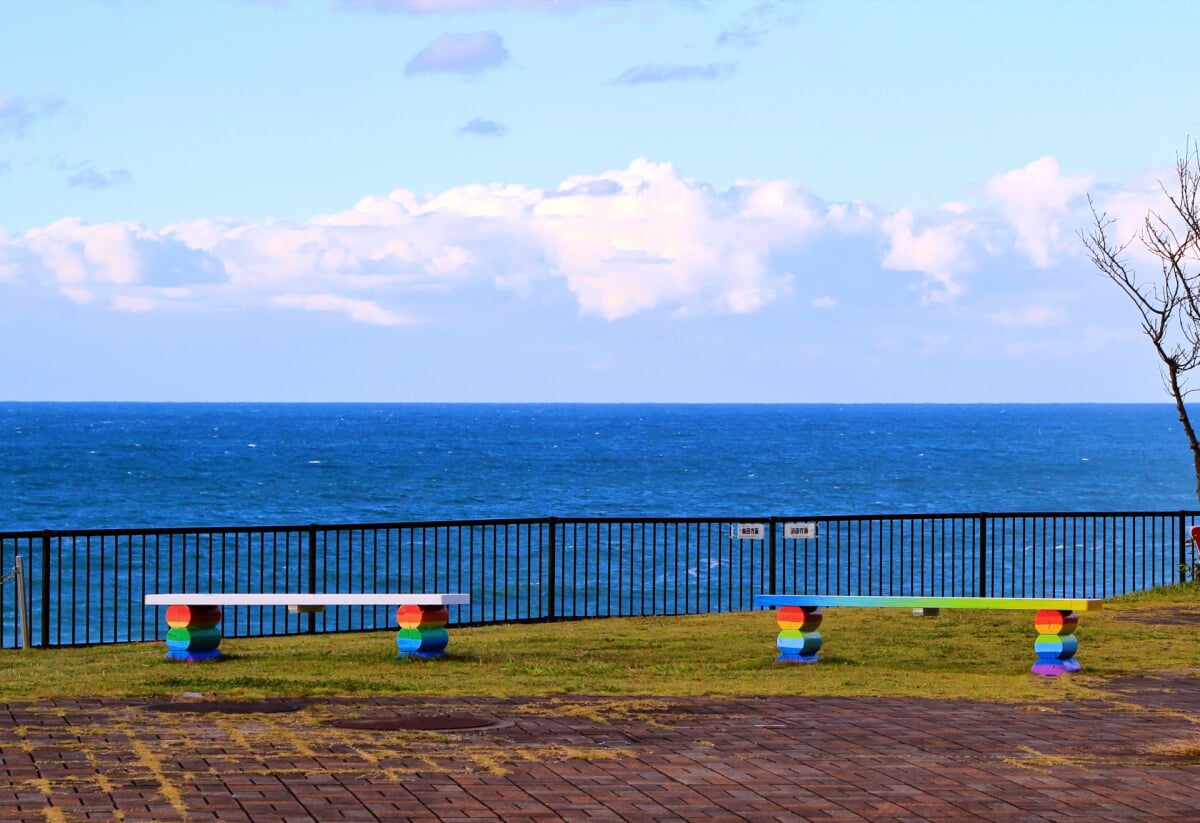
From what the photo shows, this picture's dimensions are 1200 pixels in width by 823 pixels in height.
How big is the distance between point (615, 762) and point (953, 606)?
5855 millimetres

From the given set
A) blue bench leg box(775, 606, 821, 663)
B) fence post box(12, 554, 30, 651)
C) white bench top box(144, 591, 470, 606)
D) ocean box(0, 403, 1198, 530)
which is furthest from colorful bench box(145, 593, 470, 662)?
ocean box(0, 403, 1198, 530)

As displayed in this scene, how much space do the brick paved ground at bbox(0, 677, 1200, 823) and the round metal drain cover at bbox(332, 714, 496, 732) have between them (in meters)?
0.09

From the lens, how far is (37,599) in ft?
125

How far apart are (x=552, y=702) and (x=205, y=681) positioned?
2753 mm

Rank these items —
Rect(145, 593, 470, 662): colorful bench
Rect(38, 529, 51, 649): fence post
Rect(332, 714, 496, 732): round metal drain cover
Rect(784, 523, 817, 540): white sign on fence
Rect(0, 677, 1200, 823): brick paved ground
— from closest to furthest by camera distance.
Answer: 1. Rect(0, 677, 1200, 823): brick paved ground
2. Rect(332, 714, 496, 732): round metal drain cover
3. Rect(145, 593, 470, 662): colorful bench
4. Rect(38, 529, 51, 649): fence post
5. Rect(784, 523, 817, 540): white sign on fence

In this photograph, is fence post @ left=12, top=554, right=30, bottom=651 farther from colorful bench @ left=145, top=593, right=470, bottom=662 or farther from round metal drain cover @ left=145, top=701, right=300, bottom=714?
round metal drain cover @ left=145, top=701, right=300, bottom=714

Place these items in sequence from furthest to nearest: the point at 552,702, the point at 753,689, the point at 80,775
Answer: the point at 753,689 < the point at 552,702 < the point at 80,775

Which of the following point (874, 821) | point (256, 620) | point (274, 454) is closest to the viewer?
point (874, 821)

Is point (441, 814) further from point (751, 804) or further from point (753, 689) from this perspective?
point (753, 689)

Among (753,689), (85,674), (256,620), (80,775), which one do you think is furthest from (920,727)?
(256,620)

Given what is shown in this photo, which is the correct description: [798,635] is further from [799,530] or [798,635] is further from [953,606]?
[799,530]

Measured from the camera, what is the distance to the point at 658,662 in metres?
14.0

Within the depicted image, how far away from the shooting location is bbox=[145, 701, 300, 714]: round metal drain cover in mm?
10719

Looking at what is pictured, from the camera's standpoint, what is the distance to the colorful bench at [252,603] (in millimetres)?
13828
